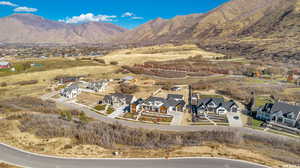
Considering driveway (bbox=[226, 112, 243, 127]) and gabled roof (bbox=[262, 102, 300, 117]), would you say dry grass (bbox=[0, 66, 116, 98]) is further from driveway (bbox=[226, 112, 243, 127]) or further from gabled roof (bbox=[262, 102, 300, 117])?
gabled roof (bbox=[262, 102, 300, 117])

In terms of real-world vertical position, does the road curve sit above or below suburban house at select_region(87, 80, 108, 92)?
below

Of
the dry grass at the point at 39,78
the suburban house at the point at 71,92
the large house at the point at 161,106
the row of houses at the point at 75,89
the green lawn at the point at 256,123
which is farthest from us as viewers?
the dry grass at the point at 39,78

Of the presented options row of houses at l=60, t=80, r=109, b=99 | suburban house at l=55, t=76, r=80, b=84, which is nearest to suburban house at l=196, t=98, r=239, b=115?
row of houses at l=60, t=80, r=109, b=99

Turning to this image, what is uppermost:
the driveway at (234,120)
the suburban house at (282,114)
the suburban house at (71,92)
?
the suburban house at (71,92)

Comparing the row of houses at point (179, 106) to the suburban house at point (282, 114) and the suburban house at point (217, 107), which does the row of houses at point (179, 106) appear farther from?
the suburban house at point (282, 114)

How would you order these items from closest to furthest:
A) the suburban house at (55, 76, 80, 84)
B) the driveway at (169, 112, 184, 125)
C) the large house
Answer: the driveway at (169, 112, 184, 125), the large house, the suburban house at (55, 76, 80, 84)

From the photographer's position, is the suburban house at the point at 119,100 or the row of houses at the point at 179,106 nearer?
the row of houses at the point at 179,106

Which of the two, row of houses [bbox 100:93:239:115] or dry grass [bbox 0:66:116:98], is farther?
dry grass [bbox 0:66:116:98]

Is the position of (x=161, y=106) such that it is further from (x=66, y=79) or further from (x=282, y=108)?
(x=66, y=79)

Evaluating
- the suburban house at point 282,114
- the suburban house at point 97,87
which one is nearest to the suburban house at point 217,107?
the suburban house at point 282,114
